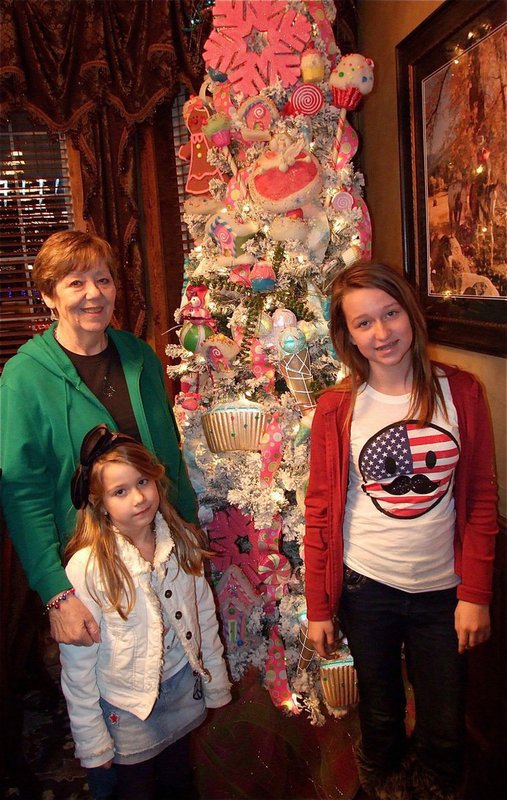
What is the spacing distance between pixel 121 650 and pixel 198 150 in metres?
1.69

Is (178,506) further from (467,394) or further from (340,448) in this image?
(467,394)

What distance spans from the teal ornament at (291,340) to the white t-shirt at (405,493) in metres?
0.50

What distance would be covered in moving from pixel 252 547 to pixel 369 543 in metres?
0.89

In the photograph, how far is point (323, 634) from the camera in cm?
133

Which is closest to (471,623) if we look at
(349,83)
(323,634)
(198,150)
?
(323,634)

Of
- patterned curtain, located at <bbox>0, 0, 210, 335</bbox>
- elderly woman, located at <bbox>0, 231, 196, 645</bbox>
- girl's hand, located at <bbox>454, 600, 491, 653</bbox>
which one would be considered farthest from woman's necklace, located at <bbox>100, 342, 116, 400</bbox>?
patterned curtain, located at <bbox>0, 0, 210, 335</bbox>

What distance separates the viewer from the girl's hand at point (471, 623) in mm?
1203

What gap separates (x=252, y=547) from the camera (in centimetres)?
210

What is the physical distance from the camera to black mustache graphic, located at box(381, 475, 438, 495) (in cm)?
122

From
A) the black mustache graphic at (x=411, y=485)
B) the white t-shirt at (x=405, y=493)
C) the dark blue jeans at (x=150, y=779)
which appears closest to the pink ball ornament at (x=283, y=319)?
the white t-shirt at (x=405, y=493)

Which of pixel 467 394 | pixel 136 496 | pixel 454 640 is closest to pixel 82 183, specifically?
pixel 136 496

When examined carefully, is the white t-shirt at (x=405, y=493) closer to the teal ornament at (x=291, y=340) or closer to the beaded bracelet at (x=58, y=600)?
the teal ornament at (x=291, y=340)

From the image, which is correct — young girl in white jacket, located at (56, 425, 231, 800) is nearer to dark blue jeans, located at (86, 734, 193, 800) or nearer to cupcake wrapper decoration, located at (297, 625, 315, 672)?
dark blue jeans, located at (86, 734, 193, 800)

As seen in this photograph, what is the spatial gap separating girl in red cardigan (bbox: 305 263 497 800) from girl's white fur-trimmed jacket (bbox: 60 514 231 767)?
33cm
